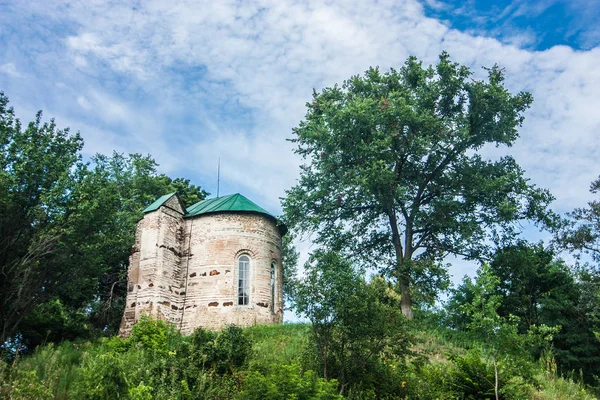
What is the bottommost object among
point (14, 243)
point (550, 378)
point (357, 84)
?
point (550, 378)

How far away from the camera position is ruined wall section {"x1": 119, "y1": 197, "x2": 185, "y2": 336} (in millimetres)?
20844

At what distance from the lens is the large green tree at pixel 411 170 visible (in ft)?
69.8

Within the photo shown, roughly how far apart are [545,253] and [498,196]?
3.27 meters

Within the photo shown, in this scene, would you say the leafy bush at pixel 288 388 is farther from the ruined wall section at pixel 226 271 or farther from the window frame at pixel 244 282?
the window frame at pixel 244 282

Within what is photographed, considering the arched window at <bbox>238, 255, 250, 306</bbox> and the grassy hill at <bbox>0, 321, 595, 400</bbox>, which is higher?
the arched window at <bbox>238, 255, 250, 306</bbox>

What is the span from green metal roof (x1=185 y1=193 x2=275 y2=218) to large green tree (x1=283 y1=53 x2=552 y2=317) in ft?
5.39

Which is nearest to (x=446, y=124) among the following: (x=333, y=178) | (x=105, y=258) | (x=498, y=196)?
(x=498, y=196)

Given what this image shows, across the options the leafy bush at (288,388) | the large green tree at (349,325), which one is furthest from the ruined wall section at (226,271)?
the leafy bush at (288,388)

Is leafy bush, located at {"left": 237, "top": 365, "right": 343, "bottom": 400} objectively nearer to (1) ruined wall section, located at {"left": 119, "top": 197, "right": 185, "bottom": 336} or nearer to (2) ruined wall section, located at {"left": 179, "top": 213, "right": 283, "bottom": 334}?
(2) ruined wall section, located at {"left": 179, "top": 213, "right": 283, "bottom": 334}

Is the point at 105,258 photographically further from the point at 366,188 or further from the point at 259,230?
the point at 366,188

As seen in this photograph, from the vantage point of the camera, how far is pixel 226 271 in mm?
21938

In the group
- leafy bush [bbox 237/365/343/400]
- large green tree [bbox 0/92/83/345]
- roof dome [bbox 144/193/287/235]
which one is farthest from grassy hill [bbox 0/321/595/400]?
roof dome [bbox 144/193/287/235]

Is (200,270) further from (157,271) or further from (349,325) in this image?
(349,325)

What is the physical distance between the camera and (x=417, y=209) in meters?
22.7
